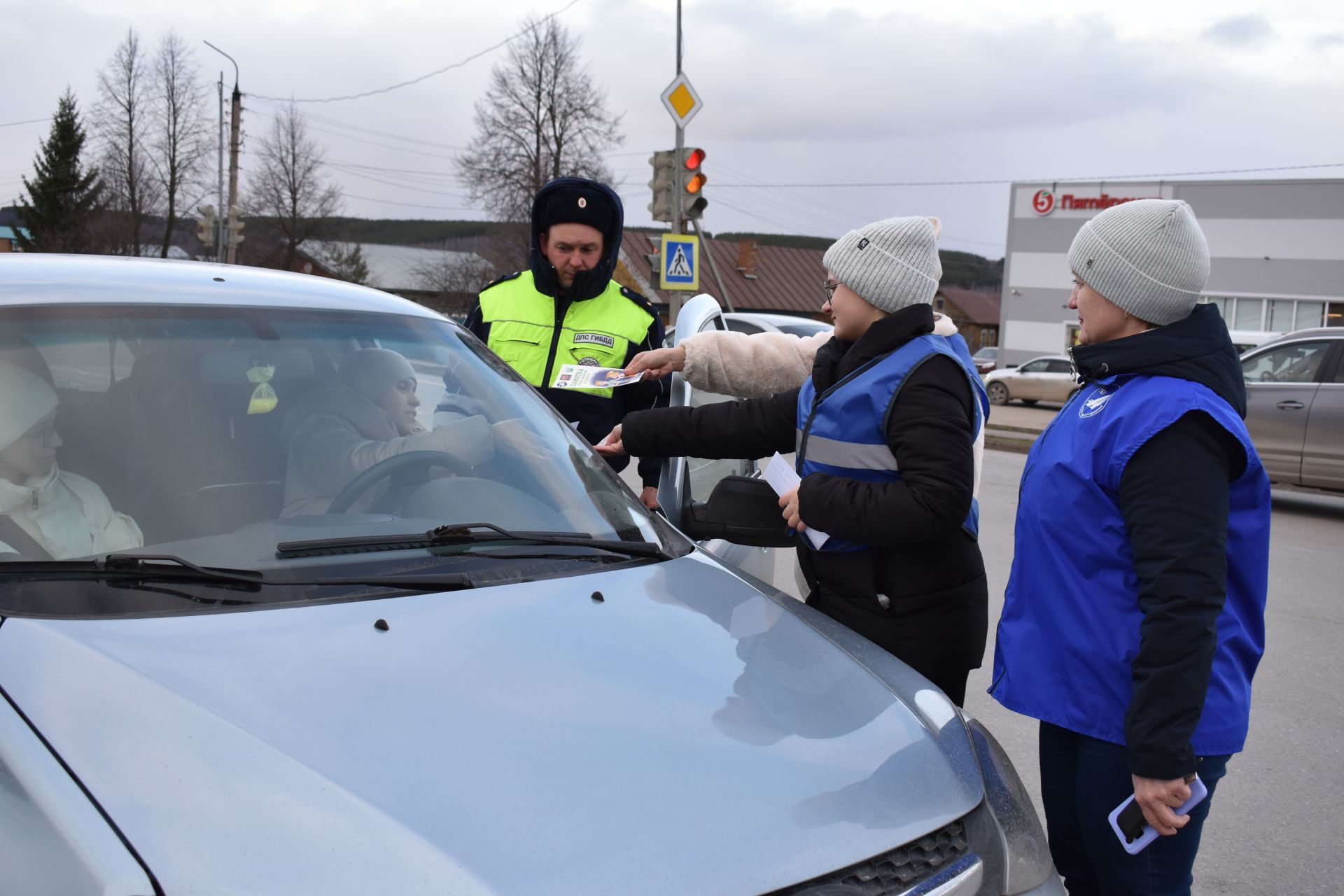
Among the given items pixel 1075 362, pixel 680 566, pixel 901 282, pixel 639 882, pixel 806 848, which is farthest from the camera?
pixel 901 282

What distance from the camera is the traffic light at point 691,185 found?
12070 mm

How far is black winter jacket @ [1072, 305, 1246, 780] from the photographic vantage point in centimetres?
187

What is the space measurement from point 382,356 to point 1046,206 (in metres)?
43.6

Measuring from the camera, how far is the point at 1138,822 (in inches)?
78.7

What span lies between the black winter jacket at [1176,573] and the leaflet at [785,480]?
2.73ft

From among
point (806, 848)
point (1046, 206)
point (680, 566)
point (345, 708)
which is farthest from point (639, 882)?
point (1046, 206)

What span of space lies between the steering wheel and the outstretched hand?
3.13 feet

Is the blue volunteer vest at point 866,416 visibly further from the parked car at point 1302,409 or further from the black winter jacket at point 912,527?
the parked car at point 1302,409

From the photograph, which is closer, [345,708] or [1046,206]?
[345,708]

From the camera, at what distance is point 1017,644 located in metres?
2.22

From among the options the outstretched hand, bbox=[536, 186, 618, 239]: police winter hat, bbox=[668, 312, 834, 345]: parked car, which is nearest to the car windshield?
the outstretched hand

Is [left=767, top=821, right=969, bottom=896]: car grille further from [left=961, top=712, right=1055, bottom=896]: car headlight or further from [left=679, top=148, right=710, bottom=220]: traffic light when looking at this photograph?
[left=679, top=148, right=710, bottom=220]: traffic light

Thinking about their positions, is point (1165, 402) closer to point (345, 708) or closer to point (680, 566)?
point (680, 566)

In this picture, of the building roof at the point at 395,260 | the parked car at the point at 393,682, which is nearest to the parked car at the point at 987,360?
the building roof at the point at 395,260
